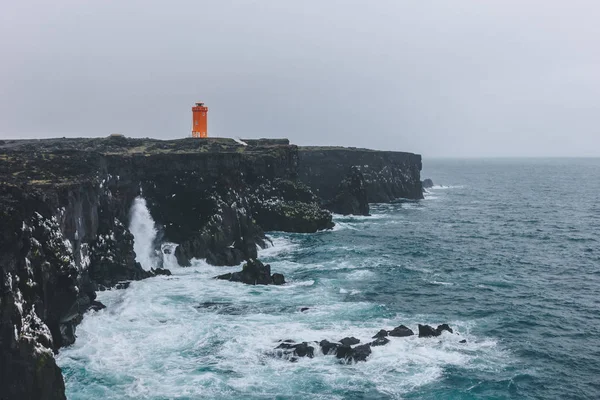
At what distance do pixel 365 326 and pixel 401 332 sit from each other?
3.53 meters

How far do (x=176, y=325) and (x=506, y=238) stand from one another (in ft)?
197

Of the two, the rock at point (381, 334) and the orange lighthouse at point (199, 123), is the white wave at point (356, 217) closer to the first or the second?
the orange lighthouse at point (199, 123)

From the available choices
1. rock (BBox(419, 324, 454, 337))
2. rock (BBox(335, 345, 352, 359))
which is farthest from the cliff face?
rock (BBox(335, 345, 352, 359))

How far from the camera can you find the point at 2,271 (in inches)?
1103

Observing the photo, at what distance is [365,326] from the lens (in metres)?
42.2

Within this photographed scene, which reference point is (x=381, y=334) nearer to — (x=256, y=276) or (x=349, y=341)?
(x=349, y=341)

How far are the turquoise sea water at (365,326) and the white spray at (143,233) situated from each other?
5.18m

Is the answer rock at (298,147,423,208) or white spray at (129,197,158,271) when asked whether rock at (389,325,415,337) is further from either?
rock at (298,147,423,208)

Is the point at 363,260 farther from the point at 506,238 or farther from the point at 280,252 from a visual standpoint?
the point at 506,238

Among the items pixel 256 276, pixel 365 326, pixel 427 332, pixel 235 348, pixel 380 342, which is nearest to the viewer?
pixel 380 342

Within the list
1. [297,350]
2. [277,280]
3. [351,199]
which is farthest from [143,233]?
[351,199]

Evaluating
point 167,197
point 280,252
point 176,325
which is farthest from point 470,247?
point 176,325

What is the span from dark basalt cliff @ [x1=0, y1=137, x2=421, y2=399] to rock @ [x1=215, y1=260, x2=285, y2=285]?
916 centimetres

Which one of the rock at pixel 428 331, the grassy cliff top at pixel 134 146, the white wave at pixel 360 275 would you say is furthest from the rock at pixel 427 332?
the grassy cliff top at pixel 134 146
